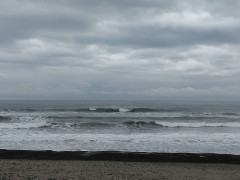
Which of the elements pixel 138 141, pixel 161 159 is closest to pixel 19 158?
pixel 161 159

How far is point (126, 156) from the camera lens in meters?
10.3

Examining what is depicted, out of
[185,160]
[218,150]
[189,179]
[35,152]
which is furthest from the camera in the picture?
[218,150]

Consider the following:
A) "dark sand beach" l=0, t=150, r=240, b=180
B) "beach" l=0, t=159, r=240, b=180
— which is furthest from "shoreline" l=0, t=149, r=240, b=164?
"beach" l=0, t=159, r=240, b=180

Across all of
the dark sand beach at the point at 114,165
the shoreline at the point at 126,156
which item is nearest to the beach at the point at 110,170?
the dark sand beach at the point at 114,165

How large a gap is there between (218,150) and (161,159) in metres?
4.44

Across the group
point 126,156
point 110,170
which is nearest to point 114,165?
point 110,170

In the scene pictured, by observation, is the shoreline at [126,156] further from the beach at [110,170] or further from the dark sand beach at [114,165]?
the beach at [110,170]

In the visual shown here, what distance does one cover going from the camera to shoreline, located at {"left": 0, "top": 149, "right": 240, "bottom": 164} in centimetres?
998

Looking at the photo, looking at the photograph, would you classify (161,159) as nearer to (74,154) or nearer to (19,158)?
(74,154)

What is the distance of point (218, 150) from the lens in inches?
526

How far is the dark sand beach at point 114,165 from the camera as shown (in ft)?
26.2

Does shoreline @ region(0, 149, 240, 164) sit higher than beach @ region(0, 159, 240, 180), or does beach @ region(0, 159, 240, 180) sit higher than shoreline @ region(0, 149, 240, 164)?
shoreline @ region(0, 149, 240, 164)

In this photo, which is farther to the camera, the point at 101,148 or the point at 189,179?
the point at 101,148

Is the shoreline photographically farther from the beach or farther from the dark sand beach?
the beach
